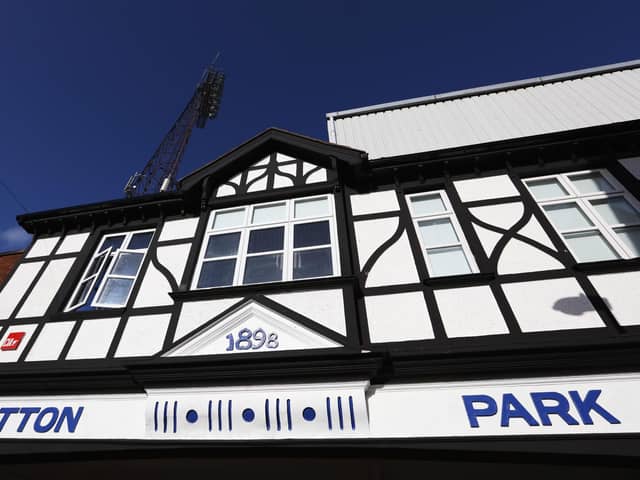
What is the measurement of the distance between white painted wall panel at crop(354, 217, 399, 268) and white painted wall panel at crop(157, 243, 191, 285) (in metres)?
3.22

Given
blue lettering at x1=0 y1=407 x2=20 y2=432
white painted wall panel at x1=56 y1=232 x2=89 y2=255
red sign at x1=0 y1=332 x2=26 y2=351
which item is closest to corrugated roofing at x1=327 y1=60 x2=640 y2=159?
white painted wall panel at x1=56 y1=232 x2=89 y2=255

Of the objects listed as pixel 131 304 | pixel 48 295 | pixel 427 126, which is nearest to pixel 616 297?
pixel 427 126

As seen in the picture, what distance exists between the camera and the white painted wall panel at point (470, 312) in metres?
4.43

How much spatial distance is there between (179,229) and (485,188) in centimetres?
598

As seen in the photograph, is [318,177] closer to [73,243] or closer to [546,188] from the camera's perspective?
[546,188]

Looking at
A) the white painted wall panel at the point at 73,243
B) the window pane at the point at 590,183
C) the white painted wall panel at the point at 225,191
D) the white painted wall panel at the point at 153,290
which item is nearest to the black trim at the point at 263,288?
the white painted wall panel at the point at 153,290

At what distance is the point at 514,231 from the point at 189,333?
17.3ft

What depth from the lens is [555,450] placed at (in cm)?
340

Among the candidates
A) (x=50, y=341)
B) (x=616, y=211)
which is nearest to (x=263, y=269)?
(x=50, y=341)

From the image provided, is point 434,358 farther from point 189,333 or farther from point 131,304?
point 131,304

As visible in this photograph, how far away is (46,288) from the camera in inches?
257

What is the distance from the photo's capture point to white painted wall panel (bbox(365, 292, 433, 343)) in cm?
455

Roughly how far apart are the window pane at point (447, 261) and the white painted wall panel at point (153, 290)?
14.2 feet

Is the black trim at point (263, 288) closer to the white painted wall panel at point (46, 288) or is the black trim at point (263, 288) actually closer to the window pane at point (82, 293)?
the window pane at point (82, 293)
